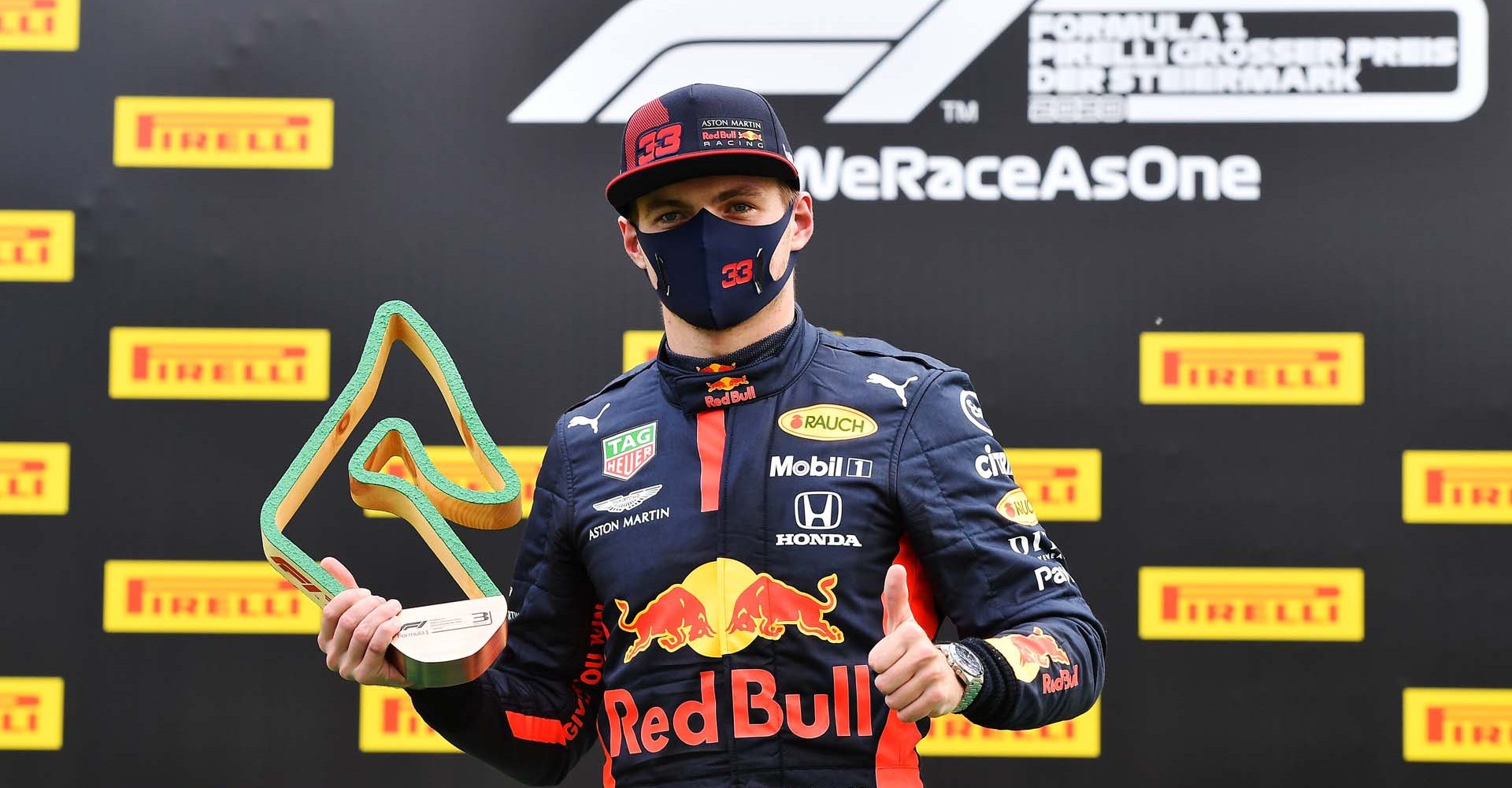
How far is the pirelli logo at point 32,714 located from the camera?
105 inches

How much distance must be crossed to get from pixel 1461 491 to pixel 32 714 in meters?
3.06

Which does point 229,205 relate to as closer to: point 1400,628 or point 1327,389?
point 1327,389

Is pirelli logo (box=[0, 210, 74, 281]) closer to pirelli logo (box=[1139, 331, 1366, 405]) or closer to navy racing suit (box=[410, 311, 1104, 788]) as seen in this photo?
navy racing suit (box=[410, 311, 1104, 788])

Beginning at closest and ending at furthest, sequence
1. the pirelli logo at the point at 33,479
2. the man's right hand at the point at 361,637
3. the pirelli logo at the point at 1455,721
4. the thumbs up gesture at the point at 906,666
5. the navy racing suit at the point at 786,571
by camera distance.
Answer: the thumbs up gesture at the point at 906,666
the man's right hand at the point at 361,637
the navy racing suit at the point at 786,571
the pirelli logo at the point at 1455,721
the pirelli logo at the point at 33,479

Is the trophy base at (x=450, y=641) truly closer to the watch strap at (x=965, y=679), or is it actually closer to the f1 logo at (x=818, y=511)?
the f1 logo at (x=818, y=511)

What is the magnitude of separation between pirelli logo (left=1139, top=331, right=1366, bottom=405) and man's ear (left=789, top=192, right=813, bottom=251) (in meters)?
1.36

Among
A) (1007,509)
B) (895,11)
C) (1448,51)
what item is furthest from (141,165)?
(1448,51)

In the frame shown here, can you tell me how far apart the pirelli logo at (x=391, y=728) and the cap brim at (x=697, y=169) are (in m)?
1.64

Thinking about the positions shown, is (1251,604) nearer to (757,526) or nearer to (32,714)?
(757,526)

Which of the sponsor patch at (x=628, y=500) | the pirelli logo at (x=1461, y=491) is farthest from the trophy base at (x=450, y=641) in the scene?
the pirelli logo at (x=1461, y=491)

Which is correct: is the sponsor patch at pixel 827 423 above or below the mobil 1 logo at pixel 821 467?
above

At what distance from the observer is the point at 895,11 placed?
2.66 m

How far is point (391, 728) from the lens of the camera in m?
2.66

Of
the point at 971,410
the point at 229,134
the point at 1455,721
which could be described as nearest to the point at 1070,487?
the point at 1455,721
